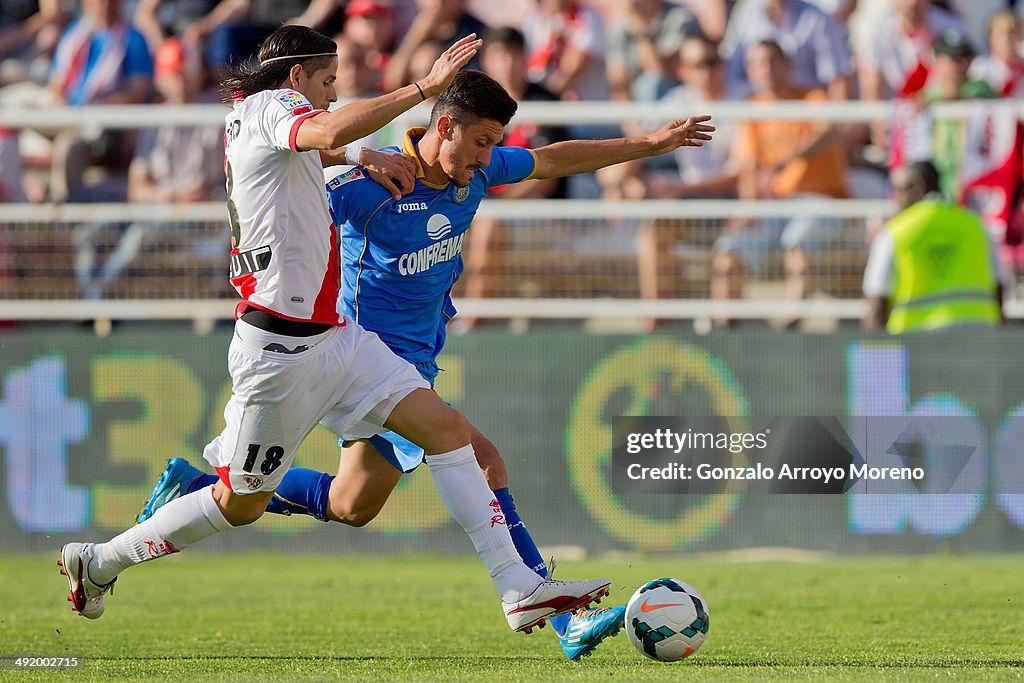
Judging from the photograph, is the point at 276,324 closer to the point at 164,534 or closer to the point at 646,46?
the point at 164,534

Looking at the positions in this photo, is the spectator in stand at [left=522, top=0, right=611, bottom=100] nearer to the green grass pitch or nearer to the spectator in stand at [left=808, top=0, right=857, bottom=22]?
the spectator in stand at [left=808, top=0, right=857, bottom=22]

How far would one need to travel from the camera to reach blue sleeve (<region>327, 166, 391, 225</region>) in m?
6.61

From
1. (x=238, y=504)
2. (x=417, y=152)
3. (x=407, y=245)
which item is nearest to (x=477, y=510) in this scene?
(x=238, y=504)

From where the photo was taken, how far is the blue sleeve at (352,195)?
6.61 metres

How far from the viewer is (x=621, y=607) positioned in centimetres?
634

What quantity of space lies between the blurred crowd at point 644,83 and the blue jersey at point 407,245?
4.02 metres

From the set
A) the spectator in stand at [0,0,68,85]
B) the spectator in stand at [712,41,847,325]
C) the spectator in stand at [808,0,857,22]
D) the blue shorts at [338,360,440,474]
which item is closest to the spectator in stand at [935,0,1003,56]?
the spectator in stand at [808,0,857,22]

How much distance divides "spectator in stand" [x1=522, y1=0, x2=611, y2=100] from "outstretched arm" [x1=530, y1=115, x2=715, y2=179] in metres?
5.38

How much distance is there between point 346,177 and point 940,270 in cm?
525

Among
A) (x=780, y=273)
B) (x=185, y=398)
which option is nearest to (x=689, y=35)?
(x=780, y=273)

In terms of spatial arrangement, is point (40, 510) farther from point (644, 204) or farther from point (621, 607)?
point (621, 607)

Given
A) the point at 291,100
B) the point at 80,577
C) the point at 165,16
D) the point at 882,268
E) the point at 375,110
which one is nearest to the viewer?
the point at 375,110

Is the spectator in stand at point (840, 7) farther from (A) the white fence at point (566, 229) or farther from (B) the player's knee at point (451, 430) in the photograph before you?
(B) the player's knee at point (451, 430)

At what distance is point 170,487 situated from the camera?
23.3 feet
